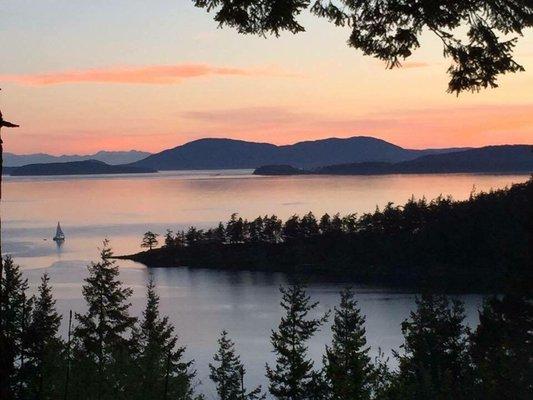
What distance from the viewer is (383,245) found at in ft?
283

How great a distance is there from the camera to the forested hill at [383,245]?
258 feet

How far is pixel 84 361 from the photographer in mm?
17188

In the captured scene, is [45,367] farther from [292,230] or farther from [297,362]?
[292,230]

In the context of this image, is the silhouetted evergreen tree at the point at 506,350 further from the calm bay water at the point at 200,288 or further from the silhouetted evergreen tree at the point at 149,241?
the silhouetted evergreen tree at the point at 149,241

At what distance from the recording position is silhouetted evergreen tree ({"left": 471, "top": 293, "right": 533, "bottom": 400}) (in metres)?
13.8

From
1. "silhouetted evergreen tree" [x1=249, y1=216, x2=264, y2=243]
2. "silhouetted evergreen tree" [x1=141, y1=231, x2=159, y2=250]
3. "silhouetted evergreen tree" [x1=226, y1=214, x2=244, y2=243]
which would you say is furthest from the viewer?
"silhouetted evergreen tree" [x1=141, y1=231, x2=159, y2=250]

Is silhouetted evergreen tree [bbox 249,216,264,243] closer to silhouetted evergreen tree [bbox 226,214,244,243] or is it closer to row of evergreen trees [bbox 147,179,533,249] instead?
row of evergreen trees [bbox 147,179,533,249]

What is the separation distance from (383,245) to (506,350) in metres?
65.1

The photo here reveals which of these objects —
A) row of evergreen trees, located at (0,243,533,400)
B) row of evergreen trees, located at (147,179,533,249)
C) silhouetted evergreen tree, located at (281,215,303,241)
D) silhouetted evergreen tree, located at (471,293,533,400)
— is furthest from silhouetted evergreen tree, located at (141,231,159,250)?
silhouetted evergreen tree, located at (471,293,533,400)

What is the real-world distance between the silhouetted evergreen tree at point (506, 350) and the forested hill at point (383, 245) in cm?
4771

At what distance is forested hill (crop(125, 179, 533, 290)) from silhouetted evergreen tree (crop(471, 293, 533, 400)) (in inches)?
1878

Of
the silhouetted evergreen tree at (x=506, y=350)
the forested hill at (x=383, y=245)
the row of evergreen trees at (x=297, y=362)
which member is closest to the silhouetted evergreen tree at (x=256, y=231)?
the forested hill at (x=383, y=245)

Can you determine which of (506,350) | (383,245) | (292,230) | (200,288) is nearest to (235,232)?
(292,230)

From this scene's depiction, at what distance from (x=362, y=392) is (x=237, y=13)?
14475 millimetres
